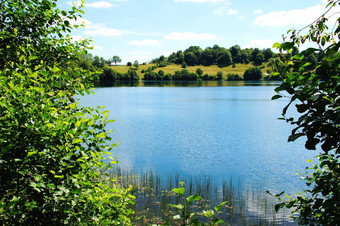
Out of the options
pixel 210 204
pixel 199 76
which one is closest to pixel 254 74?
pixel 199 76

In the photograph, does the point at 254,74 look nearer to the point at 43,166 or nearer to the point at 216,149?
the point at 216,149

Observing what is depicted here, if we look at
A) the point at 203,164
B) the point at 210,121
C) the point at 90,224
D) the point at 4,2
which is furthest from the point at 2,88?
the point at 210,121

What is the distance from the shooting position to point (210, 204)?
42.1 feet

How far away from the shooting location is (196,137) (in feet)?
92.9

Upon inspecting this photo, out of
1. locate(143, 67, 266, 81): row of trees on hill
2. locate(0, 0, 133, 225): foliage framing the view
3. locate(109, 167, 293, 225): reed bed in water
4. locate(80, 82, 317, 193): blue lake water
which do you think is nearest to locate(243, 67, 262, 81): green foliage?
locate(143, 67, 266, 81): row of trees on hill

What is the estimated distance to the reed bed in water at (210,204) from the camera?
11438 mm

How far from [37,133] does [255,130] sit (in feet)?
101

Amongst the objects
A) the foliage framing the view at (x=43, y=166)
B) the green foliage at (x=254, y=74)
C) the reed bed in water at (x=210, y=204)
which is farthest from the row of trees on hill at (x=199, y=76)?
the foliage framing the view at (x=43, y=166)

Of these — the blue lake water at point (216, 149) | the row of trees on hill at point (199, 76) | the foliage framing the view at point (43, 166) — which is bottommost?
the blue lake water at point (216, 149)

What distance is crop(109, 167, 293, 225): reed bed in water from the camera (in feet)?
37.5

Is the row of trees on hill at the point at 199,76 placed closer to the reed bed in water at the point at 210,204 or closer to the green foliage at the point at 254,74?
the green foliage at the point at 254,74

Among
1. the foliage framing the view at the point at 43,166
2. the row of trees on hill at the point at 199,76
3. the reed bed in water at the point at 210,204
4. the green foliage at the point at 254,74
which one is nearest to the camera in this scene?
the foliage framing the view at the point at 43,166

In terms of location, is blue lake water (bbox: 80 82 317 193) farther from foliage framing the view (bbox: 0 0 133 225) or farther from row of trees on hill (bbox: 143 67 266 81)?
row of trees on hill (bbox: 143 67 266 81)

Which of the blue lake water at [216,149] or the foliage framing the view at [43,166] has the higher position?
the foliage framing the view at [43,166]
